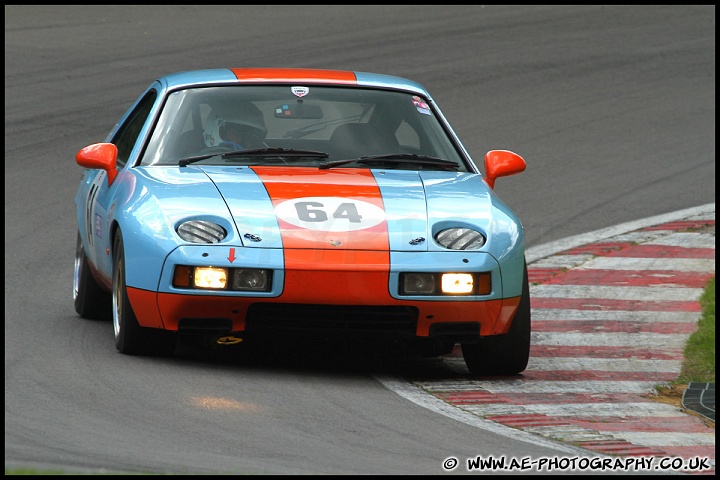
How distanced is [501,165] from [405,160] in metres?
0.51

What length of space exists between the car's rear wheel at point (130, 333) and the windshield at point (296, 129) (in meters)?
0.69

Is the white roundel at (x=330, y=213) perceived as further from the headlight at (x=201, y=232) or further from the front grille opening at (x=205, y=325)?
the front grille opening at (x=205, y=325)

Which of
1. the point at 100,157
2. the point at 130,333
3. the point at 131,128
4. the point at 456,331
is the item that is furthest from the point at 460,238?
the point at 131,128

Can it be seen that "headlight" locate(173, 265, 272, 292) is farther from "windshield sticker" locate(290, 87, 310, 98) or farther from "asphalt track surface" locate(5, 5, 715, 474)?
"windshield sticker" locate(290, 87, 310, 98)

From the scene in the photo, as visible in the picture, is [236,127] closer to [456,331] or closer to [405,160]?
[405,160]

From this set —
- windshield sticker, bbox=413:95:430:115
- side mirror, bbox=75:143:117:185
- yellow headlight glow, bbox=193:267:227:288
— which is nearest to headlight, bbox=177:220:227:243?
yellow headlight glow, bbox=193:267:227:288

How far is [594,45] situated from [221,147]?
1262 centimetres

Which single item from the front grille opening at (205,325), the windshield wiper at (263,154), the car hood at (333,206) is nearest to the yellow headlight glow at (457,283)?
the car hood at (333,206)

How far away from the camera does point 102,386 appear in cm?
604

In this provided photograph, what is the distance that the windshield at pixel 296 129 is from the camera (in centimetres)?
726

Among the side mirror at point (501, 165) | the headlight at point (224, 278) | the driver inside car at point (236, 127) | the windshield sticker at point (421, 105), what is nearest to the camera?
the headlight at point (224, 278)

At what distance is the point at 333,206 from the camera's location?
6543mm

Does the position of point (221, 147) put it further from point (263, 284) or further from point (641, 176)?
point (641, 176)

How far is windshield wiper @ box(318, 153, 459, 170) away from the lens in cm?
723
